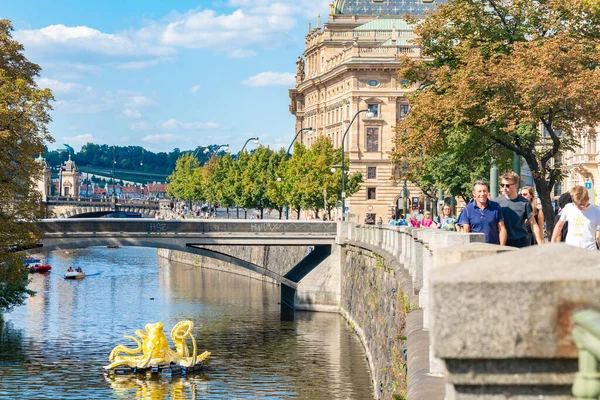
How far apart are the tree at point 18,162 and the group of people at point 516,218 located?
91.1ft

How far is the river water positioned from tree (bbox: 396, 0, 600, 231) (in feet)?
27.7

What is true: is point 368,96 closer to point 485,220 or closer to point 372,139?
point 372,139

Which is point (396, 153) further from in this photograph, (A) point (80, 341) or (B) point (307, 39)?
(B) point (307, 39)

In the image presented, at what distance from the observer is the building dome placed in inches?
4973

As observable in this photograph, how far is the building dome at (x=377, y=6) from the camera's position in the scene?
414 ft

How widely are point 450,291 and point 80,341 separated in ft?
150

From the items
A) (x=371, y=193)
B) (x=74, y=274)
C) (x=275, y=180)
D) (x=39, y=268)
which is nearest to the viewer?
(x=74, y=274)

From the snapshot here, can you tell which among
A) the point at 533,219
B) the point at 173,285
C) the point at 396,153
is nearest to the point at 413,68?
the point at 396,153

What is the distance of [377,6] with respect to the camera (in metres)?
128

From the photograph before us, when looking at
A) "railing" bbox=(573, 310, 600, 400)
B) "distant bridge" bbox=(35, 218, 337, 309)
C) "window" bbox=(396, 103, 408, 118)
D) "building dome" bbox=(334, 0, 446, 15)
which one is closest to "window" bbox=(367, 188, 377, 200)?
"window" bbox=(396, 103, 408, 118)

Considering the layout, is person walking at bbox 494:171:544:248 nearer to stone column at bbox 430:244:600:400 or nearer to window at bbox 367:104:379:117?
stone column at bbox 430:244:600:400

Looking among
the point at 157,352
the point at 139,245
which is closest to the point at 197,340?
the point at 157,352

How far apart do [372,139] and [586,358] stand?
106654 millimetres

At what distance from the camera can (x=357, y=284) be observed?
50969 mm
